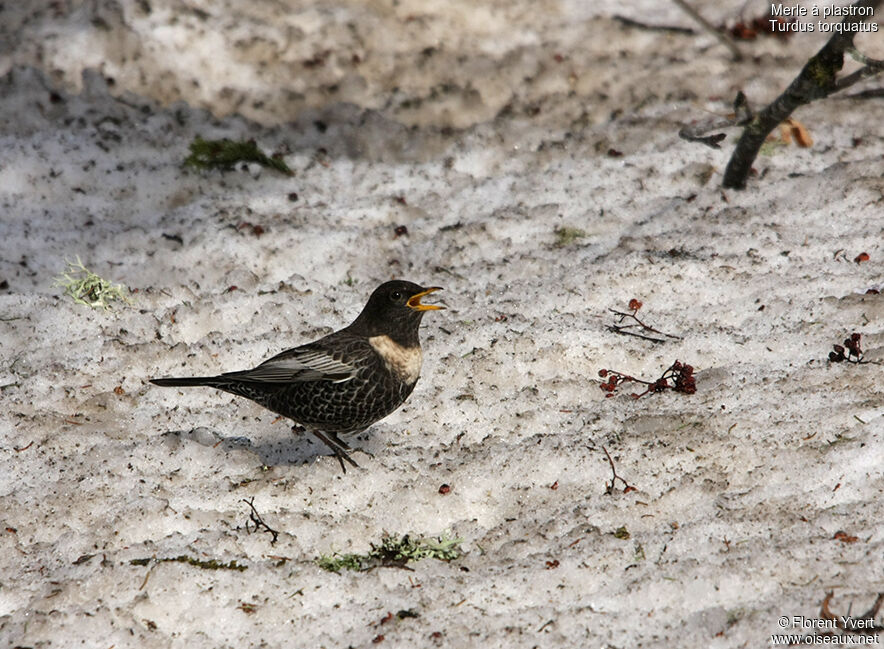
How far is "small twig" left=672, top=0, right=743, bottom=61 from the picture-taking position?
29.7 feet

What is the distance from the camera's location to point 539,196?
7.73m

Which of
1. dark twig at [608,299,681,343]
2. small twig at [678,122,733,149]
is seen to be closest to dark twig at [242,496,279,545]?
dark twig at [608,299,681,343]

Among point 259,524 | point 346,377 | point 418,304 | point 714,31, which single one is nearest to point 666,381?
point 418,304

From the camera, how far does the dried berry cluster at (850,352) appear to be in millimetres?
5387

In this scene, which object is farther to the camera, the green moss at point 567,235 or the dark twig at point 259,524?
the green moss at point 567,235

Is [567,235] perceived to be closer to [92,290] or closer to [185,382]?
[185,382]

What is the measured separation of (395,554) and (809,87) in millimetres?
4853

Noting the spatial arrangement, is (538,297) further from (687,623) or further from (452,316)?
(687,623)

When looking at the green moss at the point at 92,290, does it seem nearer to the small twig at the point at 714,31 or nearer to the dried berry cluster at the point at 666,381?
the dried berry cluster at the point at 666,381

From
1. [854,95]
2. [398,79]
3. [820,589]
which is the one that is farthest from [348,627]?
[854,95]

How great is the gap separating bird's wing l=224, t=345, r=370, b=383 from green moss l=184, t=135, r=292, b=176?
3.15 metres

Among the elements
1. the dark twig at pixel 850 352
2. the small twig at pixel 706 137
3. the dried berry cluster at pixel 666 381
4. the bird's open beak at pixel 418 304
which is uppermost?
the small twig at pixel 706 137

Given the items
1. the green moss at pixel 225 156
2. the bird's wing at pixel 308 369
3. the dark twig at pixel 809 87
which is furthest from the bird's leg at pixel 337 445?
the dark twig at pixel 809 87

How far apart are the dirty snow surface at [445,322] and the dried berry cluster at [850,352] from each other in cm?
8
